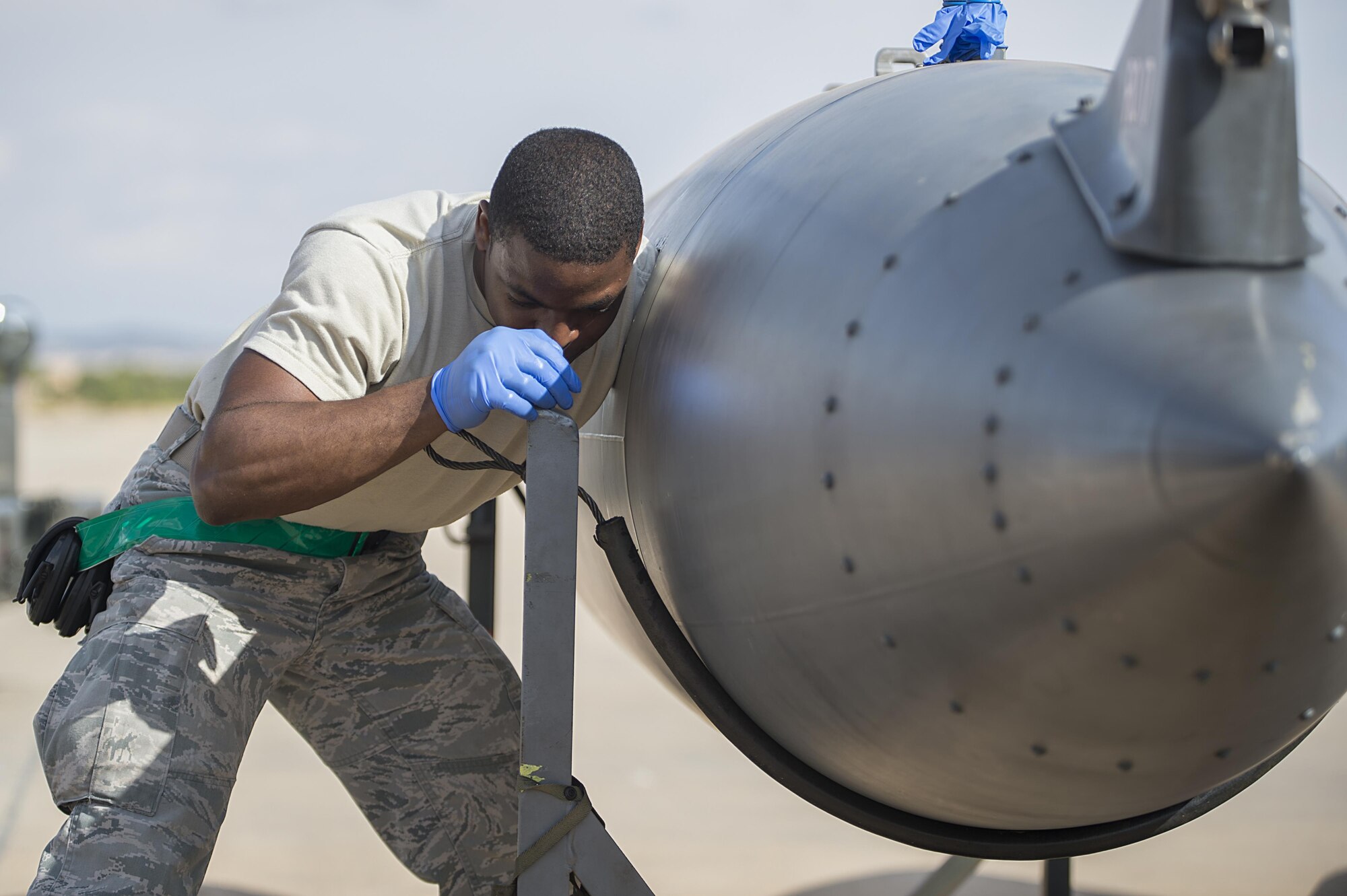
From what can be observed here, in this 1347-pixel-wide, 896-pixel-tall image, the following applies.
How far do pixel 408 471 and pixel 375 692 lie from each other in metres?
0.50

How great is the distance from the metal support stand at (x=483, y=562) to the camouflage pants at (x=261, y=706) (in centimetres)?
Answer: 59

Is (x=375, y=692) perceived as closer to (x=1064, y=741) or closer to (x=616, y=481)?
(x=616, y=481)

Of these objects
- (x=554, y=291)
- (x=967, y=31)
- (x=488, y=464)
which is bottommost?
(x=488, y=464)

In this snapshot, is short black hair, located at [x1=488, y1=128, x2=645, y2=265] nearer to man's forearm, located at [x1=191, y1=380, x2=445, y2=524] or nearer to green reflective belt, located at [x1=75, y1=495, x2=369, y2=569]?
man's forearm, located at [x1=191, y1=380, x2=445, y2=524]

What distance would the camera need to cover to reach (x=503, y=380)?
1.42m

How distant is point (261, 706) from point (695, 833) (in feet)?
8.15

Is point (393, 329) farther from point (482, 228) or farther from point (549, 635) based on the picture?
point (549, 635)

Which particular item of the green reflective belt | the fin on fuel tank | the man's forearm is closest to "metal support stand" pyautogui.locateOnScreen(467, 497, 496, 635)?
the green reflective belt

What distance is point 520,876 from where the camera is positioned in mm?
1321

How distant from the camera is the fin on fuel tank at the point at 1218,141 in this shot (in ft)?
3.00

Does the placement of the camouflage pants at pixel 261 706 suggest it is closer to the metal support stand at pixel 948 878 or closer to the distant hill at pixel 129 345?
the metal support stand at pixel 948 878

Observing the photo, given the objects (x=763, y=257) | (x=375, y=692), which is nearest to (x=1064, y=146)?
(x=763, y=257)

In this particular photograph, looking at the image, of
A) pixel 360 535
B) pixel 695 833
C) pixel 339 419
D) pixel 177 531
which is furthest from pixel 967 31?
pixel 695 833

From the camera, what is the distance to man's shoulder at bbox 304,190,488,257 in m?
1.66
